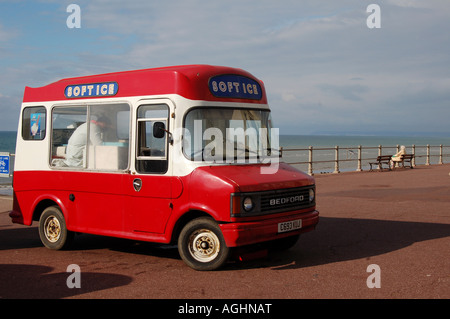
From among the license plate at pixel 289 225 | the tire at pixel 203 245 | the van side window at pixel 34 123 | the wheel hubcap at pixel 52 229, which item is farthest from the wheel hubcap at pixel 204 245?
the van side window at pixel 34 123

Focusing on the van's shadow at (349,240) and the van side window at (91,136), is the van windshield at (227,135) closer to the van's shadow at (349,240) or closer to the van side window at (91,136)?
the van side window at (91,136)

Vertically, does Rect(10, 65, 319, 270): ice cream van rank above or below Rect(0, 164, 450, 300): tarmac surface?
above

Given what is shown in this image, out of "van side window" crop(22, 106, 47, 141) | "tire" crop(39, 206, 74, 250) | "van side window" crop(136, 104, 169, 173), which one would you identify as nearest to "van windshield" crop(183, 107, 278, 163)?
"van side window" crop(136, 104, 169, 173)

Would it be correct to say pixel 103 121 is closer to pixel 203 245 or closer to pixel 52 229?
pixel 52 229

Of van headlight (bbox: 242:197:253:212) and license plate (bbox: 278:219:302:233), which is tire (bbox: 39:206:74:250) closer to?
van headlight (bbox: 242:197:253:212)

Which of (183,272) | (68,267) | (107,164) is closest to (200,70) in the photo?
(107,164)

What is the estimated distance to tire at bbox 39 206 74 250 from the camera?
9039 mm

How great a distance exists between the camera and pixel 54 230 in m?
9.27

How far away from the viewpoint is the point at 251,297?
19.9 feet

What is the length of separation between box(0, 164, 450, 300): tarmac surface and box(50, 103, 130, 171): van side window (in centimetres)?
142

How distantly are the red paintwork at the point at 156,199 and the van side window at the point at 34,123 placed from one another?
65cm

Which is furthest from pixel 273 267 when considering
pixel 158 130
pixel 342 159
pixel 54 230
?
pixel 342 159

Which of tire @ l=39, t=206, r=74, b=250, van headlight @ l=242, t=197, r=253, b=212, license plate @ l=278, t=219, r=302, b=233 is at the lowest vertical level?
tire @ l=39, t=206, r=74, b=250

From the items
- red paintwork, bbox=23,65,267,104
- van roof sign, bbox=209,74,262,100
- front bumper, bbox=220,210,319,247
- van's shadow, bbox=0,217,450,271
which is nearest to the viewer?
front bumper, bbox=220,210,319,247
